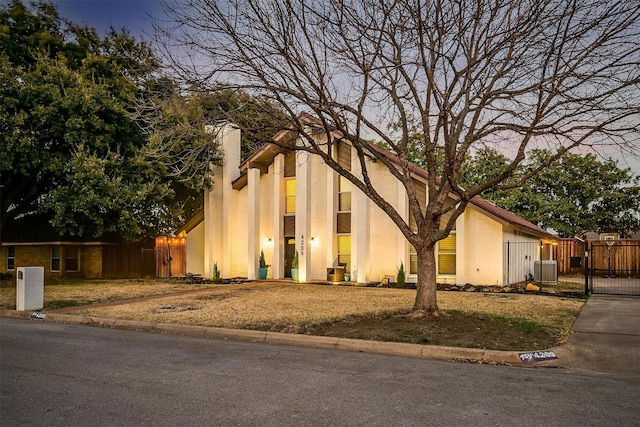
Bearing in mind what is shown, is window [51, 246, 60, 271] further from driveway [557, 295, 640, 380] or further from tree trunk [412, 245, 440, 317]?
driveway [557, 295, 640, 380]

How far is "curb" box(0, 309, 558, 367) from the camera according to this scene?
8.22m

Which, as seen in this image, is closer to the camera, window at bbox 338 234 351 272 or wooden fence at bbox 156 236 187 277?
window at bbox 338 234 351 272

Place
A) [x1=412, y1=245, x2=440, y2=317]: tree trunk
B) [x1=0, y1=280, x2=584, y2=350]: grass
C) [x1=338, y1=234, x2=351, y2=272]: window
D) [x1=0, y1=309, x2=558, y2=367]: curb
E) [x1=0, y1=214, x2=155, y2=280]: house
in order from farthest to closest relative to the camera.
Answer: [x1=0, y1=214, x2=155, y2=280]: house
[x1=338, y1=234, x2=351, y2=272]: window
[x1=412, y1=245, x2=440, y2=317]: tree trunk
[x1=0, y1=280, x2=584, y2=350]: grass
[x1=0, y1=309, x2=558, y2=367]: curb

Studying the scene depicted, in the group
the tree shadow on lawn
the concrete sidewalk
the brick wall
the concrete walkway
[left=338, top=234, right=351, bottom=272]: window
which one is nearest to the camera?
the concrete sidewalk

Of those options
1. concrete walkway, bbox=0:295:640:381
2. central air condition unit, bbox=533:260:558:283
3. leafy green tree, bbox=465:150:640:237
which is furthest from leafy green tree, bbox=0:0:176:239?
leafy green tree, bbox=465:150:640:237

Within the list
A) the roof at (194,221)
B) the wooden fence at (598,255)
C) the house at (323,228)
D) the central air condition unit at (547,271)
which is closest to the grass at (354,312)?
the house at (323,228)

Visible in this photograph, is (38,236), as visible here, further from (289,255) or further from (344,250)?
(344,250)

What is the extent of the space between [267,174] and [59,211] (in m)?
9.66

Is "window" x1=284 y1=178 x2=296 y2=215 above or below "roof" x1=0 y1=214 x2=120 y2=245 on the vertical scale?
above

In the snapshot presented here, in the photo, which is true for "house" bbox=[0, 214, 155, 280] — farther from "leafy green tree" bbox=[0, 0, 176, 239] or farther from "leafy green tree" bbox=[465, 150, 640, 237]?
"leafy green tree" bbox=[465, 150, 640, 237]

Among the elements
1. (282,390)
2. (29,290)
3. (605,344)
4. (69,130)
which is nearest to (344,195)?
(69,130)

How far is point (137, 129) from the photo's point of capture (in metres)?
23.9

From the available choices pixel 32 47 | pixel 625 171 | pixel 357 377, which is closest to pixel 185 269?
pixel 32 47

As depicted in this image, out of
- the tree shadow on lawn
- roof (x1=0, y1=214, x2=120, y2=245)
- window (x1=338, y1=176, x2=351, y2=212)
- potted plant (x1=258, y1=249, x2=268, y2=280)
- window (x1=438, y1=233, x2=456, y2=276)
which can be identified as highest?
window (x1=338, y1=176, x2=351, y2=212)
